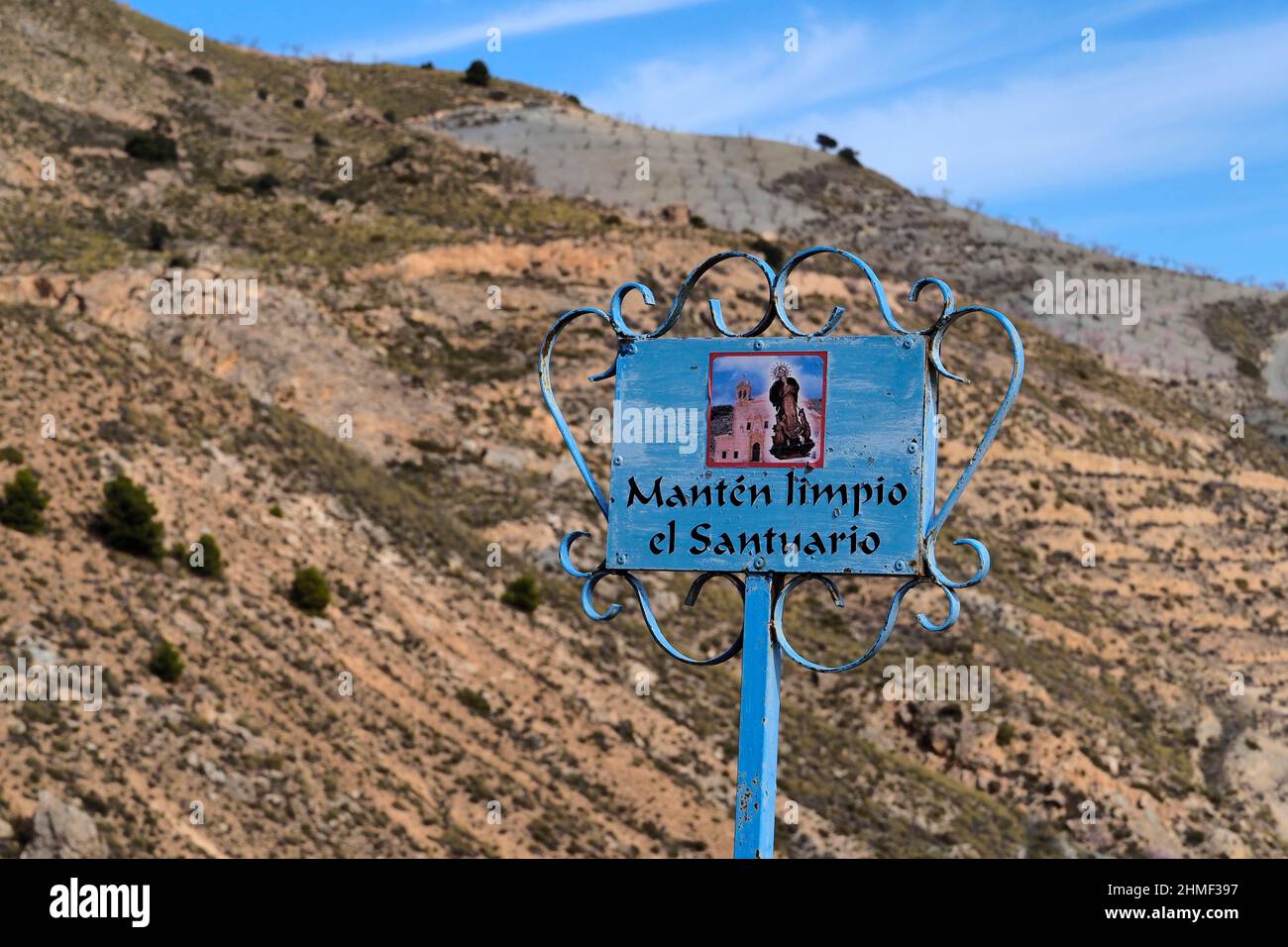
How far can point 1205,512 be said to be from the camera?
188ft

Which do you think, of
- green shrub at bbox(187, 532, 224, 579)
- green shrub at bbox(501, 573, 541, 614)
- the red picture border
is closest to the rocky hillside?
green shrub at bbox(501, 573, 541, 614)

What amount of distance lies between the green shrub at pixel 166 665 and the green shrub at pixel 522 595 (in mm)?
10832

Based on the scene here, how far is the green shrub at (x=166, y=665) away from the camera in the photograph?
27.8 meters

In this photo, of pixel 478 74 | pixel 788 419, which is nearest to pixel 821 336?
pixel 788 419

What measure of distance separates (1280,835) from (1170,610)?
405 inches

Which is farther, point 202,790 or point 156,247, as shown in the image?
point 156,247

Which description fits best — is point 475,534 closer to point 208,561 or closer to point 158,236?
point 208,561

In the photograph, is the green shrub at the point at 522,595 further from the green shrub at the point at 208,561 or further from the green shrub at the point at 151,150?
the green shrub at the point at 151,150

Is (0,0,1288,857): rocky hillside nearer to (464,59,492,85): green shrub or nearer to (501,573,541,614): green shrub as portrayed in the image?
(501,573,541,614): green shrub

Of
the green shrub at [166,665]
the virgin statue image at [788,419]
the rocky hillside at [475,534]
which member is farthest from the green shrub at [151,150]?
the virgin statue image at [788,419]

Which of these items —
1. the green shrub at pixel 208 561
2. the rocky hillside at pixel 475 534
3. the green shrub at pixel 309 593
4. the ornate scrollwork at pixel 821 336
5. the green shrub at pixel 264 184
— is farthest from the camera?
the green shrub at pixel 264 184

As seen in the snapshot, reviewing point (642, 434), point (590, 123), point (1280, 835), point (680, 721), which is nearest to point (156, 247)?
point (680, 721)

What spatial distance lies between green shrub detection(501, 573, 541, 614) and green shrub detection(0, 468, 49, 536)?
36.6 ft

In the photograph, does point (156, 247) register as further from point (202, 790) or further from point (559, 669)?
point (202, 790)
